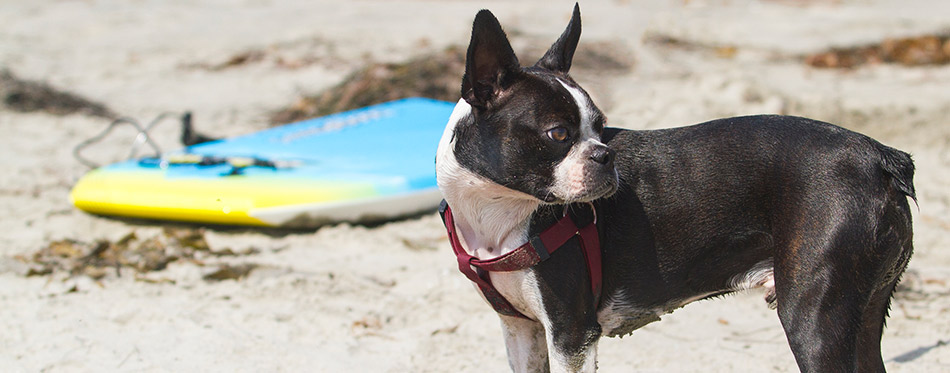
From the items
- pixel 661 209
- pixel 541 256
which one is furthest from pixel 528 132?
pixel 661 209

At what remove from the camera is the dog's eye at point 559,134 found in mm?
2465

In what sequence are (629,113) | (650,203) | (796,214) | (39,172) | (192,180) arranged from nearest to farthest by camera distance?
1. (796,214)
2. (650,203)
3. (192,180)
4. (39,172)
5. (629,113)

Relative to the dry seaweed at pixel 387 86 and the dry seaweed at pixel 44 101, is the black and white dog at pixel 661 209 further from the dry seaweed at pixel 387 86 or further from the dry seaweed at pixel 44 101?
the dry seaweed at pixel 44 101

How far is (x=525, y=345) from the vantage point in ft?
9.52

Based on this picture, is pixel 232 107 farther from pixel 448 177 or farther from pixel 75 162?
pixel 448 177

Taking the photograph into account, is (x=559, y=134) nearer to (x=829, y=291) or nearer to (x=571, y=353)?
(x=571, y=353)

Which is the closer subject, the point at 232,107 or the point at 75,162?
the point at 75,162

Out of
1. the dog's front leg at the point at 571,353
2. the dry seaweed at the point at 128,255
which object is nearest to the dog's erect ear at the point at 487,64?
the dog's front leg at the point at 571,353

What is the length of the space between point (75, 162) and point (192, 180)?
1683 millimetres

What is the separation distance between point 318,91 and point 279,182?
2875 mm

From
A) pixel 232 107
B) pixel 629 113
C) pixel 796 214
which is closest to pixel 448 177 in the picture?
pixel 796 214

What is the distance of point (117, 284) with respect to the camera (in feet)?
14.9

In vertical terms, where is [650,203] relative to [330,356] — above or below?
above

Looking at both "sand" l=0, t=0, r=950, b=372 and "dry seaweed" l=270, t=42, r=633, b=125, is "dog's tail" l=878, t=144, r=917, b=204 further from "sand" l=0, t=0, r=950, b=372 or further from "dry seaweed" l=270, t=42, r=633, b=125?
"dry seaweed" l=270, t=42, r=633, b=125
